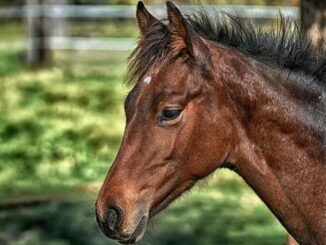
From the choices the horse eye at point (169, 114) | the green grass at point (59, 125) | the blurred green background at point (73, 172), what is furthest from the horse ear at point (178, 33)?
the green grass at point (59, 125)

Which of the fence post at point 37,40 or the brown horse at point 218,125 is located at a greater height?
the brown horse at point 218,125

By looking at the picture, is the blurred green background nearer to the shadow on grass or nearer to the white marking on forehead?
the shadow on grass

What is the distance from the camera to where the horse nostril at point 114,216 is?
14.8 ft

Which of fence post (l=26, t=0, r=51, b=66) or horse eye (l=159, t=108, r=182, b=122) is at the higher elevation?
horse eye (l=159, t=108, r=182, b=122)

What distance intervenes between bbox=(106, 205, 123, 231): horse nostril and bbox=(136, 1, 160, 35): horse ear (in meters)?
0.88

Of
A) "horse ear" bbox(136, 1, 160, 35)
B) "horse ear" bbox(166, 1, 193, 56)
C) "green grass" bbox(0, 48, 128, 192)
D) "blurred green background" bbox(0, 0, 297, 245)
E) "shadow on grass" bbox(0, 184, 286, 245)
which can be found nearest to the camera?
"horse ear" bbox(166, 1, 193, 56)

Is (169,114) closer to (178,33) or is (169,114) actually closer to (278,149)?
(178,33)

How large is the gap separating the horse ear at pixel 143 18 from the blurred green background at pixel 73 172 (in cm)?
79

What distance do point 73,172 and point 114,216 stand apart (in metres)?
8.26

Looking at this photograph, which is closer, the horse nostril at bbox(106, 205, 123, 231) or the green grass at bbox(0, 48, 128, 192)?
the horse nostril at bbox(106, 205, 123, 231)

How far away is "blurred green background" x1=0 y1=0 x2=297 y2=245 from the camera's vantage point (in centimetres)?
993

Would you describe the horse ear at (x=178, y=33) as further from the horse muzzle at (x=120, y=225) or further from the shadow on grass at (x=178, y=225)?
the shadow on grass at (x=178, y=225)

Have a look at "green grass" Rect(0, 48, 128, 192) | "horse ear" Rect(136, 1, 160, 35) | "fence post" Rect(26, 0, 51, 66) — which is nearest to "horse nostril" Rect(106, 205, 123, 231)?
"horse ear" Rect(136, 1, 160, 35)

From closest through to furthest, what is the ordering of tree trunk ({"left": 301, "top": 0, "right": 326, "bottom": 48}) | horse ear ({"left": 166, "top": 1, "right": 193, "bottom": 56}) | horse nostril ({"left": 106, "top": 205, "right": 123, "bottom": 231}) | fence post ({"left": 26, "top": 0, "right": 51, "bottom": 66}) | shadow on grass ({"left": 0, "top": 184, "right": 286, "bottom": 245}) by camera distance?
horse nostril ({"left": 106, "top": 205, "right": 123, "bottom": 231}), horse ear ({"left": 166, "top": 1, "right": 193, "bottom": 56}), tree trunk ({"left": 301, "top": 0, "right": 326, "bottom": 48}), shadow on grass ({"left": 0, "top": 184, "right": 286, "bottom": 245}), fence post ({"left": 26, "top": 0, "right": 51, "bottom": 66})
